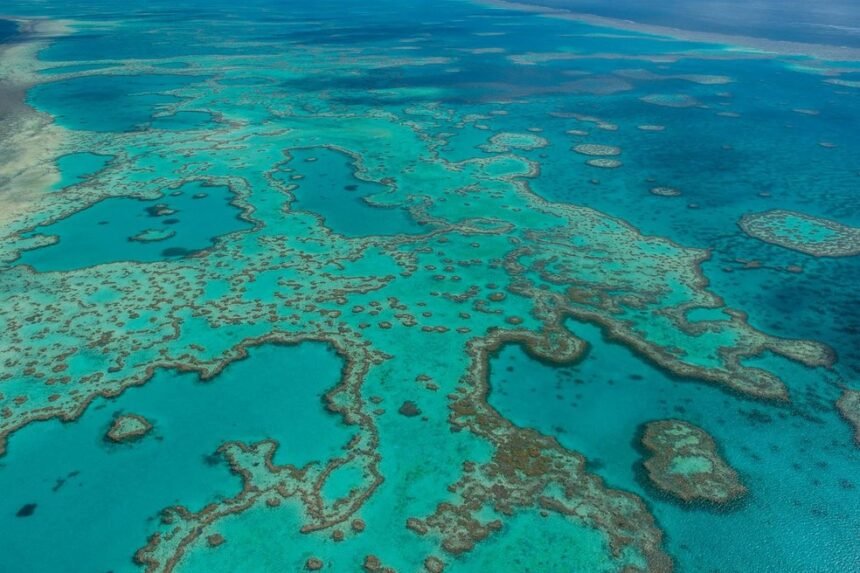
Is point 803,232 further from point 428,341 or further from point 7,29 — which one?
point 7,29

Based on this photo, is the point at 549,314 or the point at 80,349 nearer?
the point at 80,349

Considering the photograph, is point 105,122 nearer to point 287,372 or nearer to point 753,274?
point 287,372

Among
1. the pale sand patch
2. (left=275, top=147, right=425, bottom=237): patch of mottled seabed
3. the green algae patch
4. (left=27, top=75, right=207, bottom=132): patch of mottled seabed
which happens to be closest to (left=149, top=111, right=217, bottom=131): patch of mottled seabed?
(left=27, top=75, right=207, bottom=132): patch of mottled seabed

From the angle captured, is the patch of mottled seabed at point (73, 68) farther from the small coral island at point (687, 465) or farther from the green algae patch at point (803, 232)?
the small coral island at point (687, 465)

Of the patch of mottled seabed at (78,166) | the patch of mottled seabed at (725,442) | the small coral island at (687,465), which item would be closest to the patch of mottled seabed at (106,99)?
the patch of mottled seabed at (78,166)

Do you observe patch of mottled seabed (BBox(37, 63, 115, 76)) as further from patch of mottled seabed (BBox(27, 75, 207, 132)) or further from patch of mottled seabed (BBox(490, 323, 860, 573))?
patch of mottled seabed (BBox(490, 323, 860, 573))

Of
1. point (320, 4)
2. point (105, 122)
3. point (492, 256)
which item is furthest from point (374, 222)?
point (320, 4)

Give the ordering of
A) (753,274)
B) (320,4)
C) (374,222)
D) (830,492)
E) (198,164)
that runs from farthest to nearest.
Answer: (320,4)
(198,164)
(374,222)
(753,274)
(830,492)
